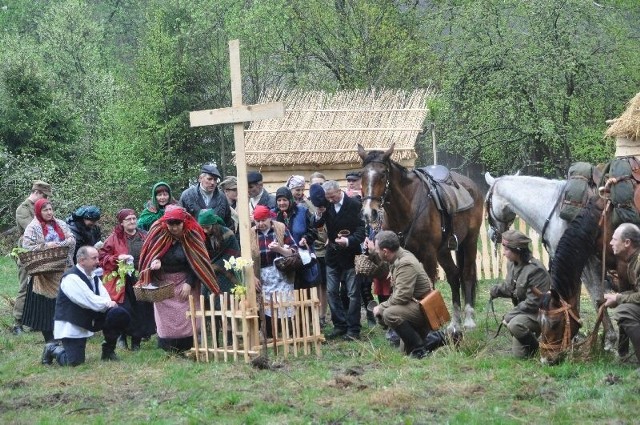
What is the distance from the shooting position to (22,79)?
24.6 metres

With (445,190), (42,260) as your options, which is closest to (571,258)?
(445,190)

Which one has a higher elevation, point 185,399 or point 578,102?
point 578,102

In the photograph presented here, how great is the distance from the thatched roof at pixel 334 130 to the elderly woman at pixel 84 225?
5335 mm

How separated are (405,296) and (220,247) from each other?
97.1 inches

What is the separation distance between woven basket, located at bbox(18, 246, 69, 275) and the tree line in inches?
446

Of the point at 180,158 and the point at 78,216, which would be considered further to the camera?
the point at 180,158

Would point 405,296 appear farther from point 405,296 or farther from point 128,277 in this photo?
point 128,277

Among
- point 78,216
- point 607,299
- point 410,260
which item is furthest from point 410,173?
point 78,216

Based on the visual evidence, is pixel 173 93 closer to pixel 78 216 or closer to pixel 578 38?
pixel 578 38

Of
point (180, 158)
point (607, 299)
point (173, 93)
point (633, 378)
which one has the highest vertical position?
point (173, 93)

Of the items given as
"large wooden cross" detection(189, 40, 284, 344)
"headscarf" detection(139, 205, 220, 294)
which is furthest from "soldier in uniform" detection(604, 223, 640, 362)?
"headscarf" detection(139, 205, 220, 294)

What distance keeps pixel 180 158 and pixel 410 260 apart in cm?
1792

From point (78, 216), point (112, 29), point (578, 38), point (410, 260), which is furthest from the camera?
point (112, 29)

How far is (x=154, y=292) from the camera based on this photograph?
993 cm
